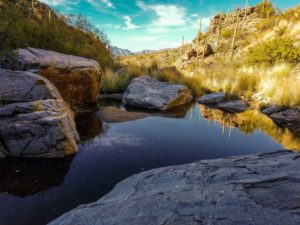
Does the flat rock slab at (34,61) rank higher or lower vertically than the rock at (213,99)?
higher

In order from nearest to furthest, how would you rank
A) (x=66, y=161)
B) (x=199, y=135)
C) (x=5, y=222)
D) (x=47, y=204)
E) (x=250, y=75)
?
1. (x=5, y=222)
2. (x=47, y=204)
3. (x=66, y=161)
4. (x=199, y=135)
5. (x=250, y=75)

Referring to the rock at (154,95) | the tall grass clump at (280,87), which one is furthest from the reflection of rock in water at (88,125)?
the tall grass clump at (280,87)

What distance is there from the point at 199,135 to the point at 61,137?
2504 mm

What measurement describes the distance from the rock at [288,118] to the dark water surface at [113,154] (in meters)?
0.28

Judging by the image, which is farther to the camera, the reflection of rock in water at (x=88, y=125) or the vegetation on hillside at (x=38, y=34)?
the vegetation on hillside at (x=38, y=34)

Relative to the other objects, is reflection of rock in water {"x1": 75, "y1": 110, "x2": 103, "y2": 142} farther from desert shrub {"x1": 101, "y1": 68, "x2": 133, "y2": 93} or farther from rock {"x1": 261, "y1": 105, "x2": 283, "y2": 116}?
rock {"x1": 261, "y1": 105, "x2": 283, "y2": 116}

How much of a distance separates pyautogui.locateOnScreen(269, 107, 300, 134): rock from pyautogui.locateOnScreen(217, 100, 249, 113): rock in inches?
38.6

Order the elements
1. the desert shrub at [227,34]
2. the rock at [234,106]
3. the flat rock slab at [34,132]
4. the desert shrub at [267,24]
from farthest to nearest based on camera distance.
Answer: the desert shrub at [227,34], the desert shrub at [267,24], the rock at [234,106], the flat rock slab at [34,132]

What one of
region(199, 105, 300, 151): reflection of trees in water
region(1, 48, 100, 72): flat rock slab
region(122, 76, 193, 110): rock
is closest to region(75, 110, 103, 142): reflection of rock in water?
region(1, 48, 100, 72): flat rock slab

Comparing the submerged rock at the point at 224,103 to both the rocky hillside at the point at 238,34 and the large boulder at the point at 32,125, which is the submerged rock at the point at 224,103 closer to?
the large boulder at the point at 32,125

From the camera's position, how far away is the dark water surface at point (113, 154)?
100 inches

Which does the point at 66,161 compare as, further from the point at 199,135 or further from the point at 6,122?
the point at 199,135

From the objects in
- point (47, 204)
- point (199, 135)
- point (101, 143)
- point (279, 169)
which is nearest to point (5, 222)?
point (47, 204)

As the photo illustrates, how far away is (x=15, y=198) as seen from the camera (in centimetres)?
256
